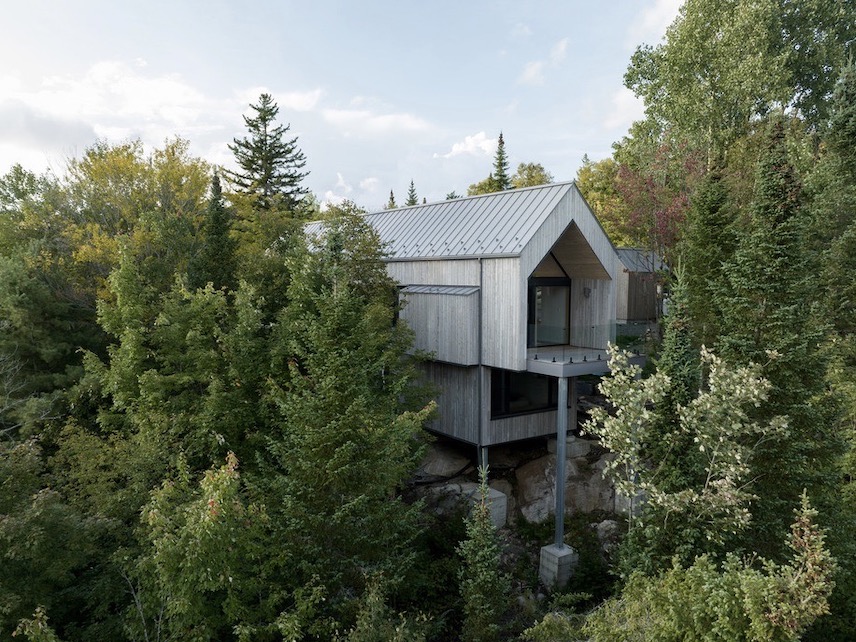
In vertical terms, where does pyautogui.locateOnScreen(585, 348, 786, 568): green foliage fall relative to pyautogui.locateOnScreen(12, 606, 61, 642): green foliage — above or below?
above

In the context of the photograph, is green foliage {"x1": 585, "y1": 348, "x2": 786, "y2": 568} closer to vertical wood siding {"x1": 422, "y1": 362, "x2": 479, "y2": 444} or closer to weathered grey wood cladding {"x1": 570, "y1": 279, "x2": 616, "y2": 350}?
weathered grey wood cladding {"x1": 570, "y1": 279, "x2": 616, "y2": 350}

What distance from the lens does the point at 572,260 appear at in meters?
18.8

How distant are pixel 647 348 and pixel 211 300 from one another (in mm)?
16057

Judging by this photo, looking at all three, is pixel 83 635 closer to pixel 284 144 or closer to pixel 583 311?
pixel 583 311

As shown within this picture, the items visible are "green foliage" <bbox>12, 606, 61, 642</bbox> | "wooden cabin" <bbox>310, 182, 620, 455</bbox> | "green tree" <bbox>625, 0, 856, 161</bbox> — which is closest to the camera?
"green foliage" <bbox>12, 606, 61, 642</bbox>

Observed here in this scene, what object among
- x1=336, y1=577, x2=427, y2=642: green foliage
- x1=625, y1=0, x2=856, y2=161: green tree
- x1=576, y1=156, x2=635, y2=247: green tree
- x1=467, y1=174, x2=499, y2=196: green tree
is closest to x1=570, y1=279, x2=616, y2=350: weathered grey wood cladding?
x1=625, y1=0, x2=856, y2=161: green tree

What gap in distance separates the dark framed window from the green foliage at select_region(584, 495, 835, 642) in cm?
→ 975

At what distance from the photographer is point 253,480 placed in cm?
1285

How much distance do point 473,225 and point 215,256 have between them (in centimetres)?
900

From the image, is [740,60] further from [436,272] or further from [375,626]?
[375,626]

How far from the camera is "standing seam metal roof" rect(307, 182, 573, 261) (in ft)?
54.5

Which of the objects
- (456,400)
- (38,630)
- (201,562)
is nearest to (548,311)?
(456,400)

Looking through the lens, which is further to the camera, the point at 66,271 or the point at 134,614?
the point at 66,271

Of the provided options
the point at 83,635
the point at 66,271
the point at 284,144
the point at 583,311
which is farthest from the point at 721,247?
the point at 284,144
